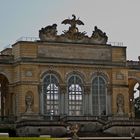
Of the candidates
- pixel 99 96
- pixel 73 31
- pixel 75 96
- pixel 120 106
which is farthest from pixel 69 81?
pixel 120 106

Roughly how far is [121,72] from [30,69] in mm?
11448

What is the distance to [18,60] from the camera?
66.6 m

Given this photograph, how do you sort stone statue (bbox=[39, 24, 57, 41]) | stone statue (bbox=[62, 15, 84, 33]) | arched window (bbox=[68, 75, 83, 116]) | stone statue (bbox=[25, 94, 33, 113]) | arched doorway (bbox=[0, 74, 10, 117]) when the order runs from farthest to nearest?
stone statue (bbox=[62, 15, 84, 33]), arched doorway (bbox=[0, 74, 10, 117]), arched window (bbox=[68, 75, 83, 116]), stone statue (bbox=[39, 24, 57, 41]), stone statue (bbox=[25, 94, 33, 113])

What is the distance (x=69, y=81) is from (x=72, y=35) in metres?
5.49

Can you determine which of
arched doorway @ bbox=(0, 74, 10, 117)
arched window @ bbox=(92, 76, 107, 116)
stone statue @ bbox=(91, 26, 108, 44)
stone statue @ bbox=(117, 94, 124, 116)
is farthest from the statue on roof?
arched doorway @ bbox=(0, 74, 10, 117)

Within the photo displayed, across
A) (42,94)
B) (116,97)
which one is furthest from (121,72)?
(42,94)

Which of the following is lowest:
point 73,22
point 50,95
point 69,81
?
point 50,95

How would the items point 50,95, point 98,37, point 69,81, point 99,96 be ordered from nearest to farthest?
point 50,95 < point 69,81 < point 99,96 < point 98,37

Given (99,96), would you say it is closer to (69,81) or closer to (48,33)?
(69,81)

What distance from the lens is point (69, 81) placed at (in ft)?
226

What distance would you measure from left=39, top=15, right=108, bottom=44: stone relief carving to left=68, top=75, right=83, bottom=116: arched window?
462cm

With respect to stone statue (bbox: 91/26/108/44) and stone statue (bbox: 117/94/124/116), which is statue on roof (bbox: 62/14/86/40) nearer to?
stone statue (bbox: 91/26/108/44)

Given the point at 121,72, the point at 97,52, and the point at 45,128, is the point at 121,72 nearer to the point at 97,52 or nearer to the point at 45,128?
the point at 97,52

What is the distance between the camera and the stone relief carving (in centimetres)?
6850
